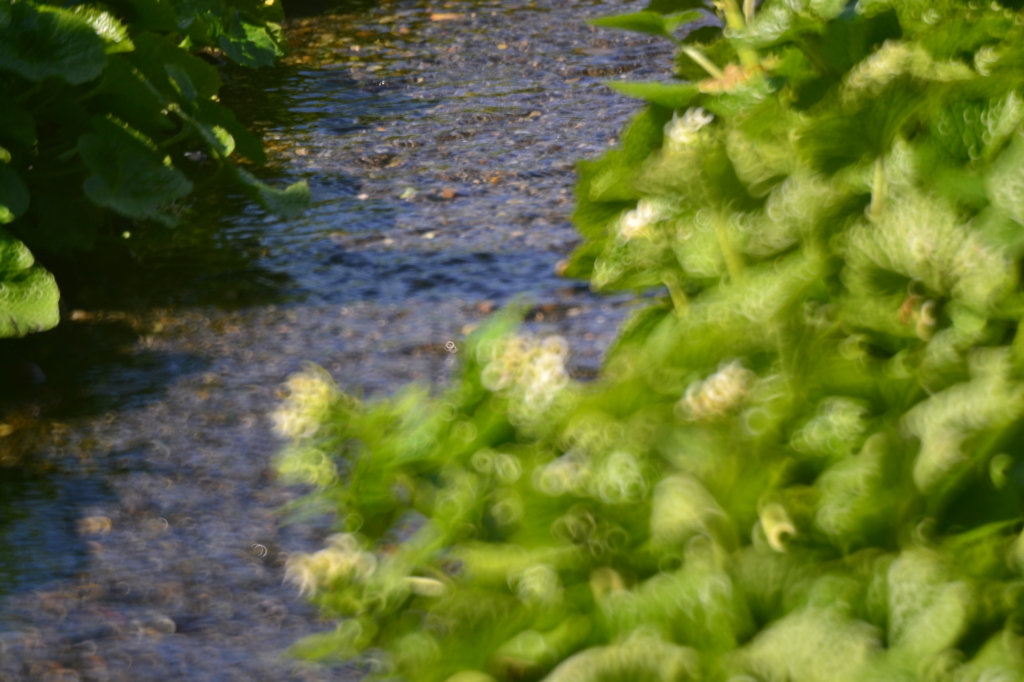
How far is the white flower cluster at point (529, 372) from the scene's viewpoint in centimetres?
104

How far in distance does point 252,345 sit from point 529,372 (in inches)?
85.3

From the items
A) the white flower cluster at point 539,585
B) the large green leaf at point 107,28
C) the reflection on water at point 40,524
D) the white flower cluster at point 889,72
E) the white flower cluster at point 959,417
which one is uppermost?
the white flower cluster at point 889,72

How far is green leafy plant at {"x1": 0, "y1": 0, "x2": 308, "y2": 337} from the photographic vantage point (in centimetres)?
297

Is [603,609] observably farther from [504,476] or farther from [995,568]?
[995,568]

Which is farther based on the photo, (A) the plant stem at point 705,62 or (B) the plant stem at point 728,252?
(A) the plant stem at point 705,62

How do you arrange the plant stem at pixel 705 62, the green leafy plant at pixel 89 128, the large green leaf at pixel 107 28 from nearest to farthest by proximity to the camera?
the plant stem at pixel 705 62, the green leafy plant at pixel 89 128, the large green leaf at pixel 107 28


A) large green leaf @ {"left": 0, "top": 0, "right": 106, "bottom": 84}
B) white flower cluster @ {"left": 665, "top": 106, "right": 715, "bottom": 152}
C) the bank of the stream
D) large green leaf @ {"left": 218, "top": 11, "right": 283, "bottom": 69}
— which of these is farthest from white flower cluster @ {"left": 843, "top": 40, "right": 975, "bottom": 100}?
large green leaf @ {"left": 218, "top": 11, "right": 283, "bottom": 69}

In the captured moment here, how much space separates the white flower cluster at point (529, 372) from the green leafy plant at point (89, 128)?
199 centimetres

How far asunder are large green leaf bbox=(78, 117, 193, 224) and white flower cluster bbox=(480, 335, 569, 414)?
225cm

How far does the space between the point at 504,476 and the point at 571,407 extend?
8 centimetres

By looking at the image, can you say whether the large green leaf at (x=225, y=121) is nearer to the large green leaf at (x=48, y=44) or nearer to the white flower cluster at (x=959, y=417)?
the large green leaf at (x=48, y=44)

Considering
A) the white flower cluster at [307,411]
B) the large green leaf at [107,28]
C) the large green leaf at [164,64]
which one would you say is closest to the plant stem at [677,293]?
the white flower cluster at [307,411]

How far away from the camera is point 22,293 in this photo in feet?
9.32

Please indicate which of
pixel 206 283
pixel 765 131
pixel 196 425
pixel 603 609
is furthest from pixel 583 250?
pixel 206 283
